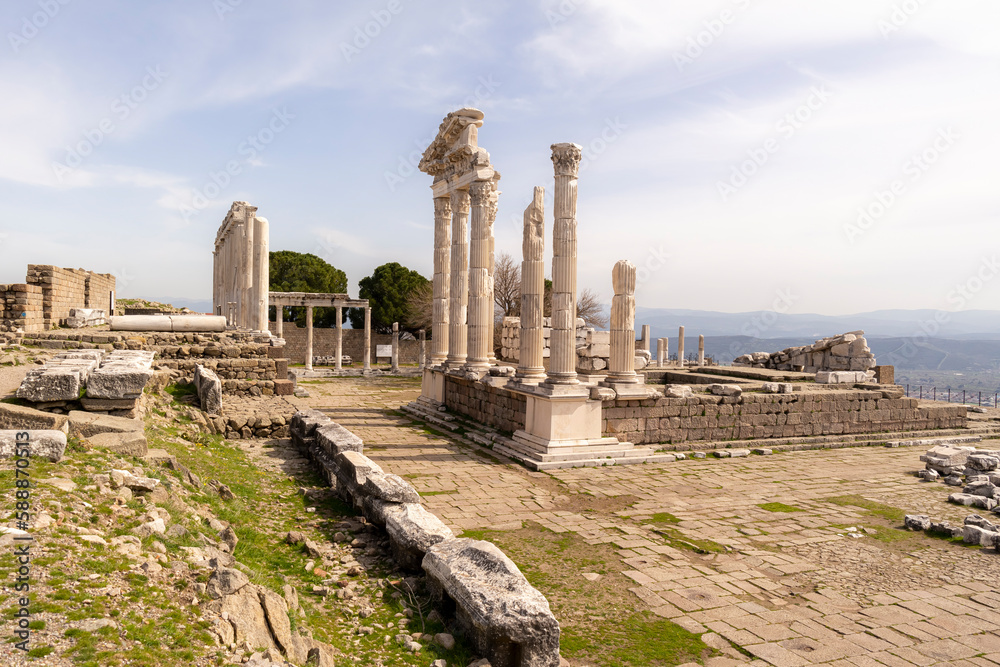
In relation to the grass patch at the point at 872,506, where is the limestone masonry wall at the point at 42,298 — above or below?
above

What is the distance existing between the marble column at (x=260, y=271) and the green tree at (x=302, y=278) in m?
26.8

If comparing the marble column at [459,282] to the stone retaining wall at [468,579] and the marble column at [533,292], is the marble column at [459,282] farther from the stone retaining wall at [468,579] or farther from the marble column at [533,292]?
the stone retaining wall at [468,579]

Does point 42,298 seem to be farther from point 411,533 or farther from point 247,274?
point 411,533

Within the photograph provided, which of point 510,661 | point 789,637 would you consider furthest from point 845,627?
point 510,661

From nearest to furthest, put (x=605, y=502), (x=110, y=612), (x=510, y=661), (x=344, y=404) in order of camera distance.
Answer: (x=110, y=612), (x=510, y=661), (x=605, y=502), (x=344, y=404)

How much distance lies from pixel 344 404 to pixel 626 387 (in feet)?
31.7

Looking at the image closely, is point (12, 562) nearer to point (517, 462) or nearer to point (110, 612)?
point (110, 612)

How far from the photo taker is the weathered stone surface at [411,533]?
5.76 meters

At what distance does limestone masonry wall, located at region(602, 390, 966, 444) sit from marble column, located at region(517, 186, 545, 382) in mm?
1821

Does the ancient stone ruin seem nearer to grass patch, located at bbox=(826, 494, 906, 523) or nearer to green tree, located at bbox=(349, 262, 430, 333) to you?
grass patch, located at bbox=(826, 494, 906, 523)

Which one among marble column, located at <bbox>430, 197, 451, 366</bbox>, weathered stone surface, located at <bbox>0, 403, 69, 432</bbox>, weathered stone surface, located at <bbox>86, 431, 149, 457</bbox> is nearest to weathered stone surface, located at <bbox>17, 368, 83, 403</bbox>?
weathered stone surface, located at <bbox>0, 403, 69, 432</bbox>

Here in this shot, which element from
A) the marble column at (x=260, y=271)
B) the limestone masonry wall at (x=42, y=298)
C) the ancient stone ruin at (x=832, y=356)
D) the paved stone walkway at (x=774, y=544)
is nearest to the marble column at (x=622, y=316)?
the paved stone walkway at (x=774, y=544)

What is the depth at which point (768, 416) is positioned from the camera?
13.9 metres

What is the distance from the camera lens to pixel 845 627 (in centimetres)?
536
